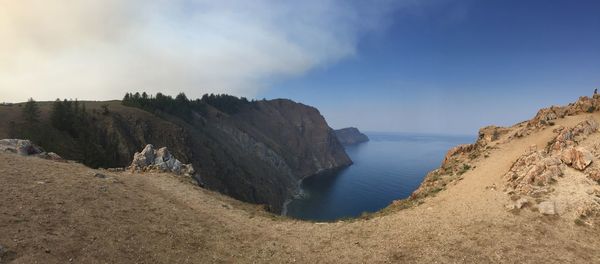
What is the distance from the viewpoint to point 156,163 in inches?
1596

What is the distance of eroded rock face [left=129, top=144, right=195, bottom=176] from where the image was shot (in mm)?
38987

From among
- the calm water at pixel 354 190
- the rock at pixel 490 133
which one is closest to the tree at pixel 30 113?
the calm water at pixel 354 190

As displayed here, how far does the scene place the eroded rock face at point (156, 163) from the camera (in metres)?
39.0

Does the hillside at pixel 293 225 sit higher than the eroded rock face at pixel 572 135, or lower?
lower

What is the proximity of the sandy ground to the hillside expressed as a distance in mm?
58

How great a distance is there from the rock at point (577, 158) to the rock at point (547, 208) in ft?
17.3

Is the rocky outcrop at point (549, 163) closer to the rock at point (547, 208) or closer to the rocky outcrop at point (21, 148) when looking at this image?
the rock at point (547, 208)

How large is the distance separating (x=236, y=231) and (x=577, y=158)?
2433cm

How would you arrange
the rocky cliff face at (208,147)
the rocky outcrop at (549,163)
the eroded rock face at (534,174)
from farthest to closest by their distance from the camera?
the rocky cliff face at (208,147) < the rocky outcrop at (549,163) < the eroded rock face at (534,174)

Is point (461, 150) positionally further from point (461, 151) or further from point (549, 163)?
point (549, 163)

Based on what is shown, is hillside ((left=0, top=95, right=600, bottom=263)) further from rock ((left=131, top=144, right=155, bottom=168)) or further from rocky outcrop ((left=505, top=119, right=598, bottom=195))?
rock ((left=131, top=144, right=155, bottom=168))

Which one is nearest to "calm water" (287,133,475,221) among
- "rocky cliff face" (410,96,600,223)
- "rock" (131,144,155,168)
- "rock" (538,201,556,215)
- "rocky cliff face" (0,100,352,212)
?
"rocky cliff face" (0,100,352,212)

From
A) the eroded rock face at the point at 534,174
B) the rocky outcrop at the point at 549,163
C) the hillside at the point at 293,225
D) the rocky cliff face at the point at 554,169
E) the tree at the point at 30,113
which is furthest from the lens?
the tree at the point at 30,113

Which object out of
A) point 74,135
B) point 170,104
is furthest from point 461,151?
point 170,104
